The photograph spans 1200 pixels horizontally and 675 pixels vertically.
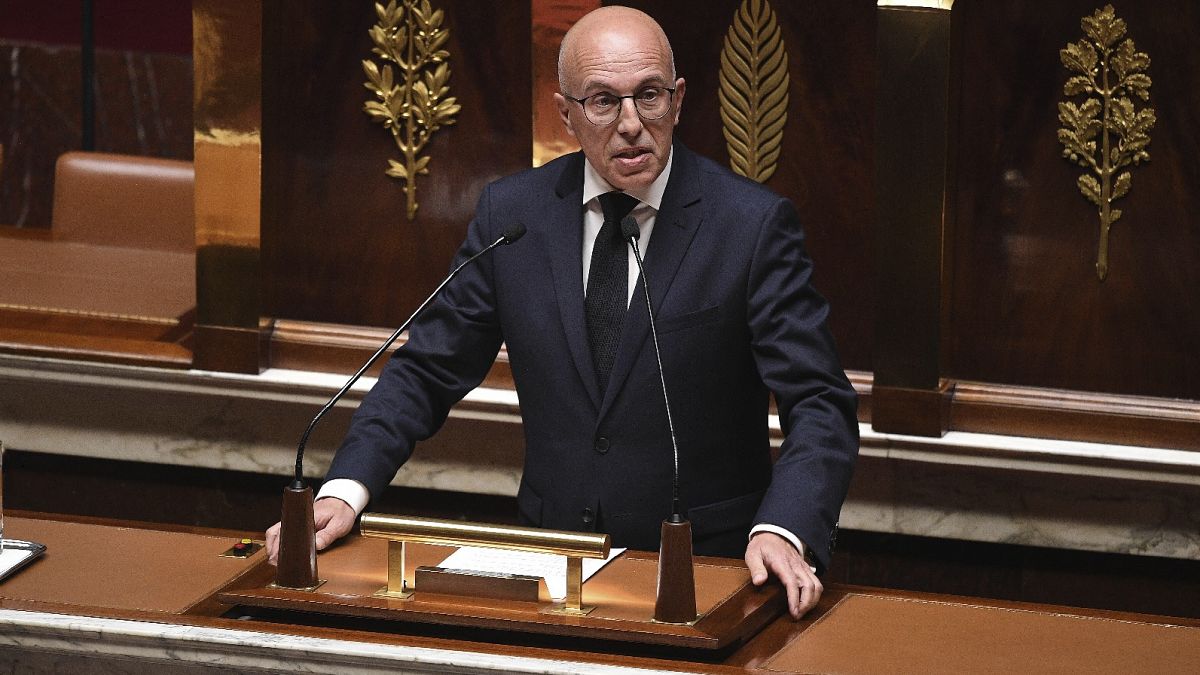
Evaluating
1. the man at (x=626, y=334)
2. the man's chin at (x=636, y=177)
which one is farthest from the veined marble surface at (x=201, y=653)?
the man's chin at (x=636, y=177)

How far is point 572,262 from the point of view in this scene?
2.74 m

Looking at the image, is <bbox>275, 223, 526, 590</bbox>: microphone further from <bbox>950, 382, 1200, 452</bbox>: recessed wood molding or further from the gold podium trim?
<bbox>950, 382, 1200, 452</bbox>: recessed wood molding

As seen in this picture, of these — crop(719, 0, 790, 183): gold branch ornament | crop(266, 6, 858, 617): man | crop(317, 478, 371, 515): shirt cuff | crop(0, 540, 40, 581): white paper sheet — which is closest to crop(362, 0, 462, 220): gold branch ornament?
crop(719, 0, 790, 183): gold branch ornament

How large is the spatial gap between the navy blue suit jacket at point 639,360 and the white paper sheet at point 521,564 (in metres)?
0.27

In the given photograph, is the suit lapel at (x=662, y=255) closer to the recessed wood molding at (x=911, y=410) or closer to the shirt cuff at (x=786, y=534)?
the shirt cuff at (x=786, y=534)

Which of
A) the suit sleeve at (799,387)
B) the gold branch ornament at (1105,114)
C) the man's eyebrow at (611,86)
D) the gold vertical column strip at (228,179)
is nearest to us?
the suit sleeve at (799,387)

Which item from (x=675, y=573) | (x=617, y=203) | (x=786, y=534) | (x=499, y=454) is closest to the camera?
(x=675, y=573)

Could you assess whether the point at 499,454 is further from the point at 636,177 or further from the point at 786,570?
the point at 786,570

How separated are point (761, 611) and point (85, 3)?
3.96 m

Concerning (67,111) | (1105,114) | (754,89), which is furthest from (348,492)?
(67,111)

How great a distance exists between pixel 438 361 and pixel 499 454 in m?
1.25

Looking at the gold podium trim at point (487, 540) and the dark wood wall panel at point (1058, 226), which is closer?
the gold podium trim at point (487, 540)

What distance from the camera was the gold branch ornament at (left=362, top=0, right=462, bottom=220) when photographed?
4.04 meters

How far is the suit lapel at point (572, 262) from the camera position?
2.71m
